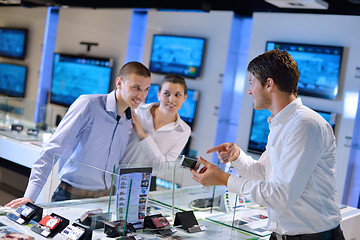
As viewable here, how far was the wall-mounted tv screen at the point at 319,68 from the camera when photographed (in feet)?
17.0

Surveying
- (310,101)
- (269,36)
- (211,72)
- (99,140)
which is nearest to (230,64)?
(211,72)

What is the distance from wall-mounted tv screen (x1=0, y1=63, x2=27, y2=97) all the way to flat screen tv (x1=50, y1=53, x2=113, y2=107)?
1.00m

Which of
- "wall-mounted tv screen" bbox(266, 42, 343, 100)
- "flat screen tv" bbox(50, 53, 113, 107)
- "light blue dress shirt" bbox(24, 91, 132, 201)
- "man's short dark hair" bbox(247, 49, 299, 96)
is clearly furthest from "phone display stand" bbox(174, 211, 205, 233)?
"flat screen tv" bbox(50, 53, 113, 107)

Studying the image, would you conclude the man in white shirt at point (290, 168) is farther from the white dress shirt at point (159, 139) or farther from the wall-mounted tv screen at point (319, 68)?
the wall-mounted tv screen at point (319, 68)

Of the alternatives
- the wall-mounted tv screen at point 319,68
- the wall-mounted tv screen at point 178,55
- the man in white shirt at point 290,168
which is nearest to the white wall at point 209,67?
the wall-mounted tv screen at point 178,55

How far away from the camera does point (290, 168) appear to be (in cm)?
179

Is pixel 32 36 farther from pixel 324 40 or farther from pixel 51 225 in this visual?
pixel 51 225

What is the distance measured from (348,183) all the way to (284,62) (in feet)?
12.0

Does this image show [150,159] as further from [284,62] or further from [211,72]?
[211,72]

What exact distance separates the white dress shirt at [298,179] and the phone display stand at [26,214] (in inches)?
38.1

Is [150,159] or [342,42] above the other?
[342,42]

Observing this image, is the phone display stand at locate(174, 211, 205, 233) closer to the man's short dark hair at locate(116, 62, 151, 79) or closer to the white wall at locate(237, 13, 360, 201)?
the man's short dark hair at locate(116, 62, 151, 79)

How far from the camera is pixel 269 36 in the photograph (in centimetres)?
579

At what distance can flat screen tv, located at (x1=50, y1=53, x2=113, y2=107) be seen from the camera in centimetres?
782
